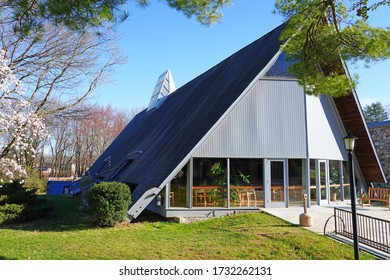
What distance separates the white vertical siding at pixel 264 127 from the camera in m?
12.4

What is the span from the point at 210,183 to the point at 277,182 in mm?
2718

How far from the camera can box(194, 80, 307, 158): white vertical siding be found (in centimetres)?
1237

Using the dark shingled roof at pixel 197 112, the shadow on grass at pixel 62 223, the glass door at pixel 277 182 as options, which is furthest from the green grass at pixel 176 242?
the dark shingled roof at pixel 197 112

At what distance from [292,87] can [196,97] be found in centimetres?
546

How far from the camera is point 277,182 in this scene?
12.8 m

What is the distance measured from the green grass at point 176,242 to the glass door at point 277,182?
1.75m

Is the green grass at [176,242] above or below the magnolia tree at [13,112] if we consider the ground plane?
below

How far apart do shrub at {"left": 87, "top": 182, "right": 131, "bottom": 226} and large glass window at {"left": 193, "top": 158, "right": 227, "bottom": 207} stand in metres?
2.81

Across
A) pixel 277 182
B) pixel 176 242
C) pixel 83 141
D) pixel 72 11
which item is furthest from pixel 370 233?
pixel 83 141

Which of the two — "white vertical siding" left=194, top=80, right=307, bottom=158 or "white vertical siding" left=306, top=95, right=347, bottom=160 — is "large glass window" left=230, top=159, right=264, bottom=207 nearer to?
"white vertical siding" left=194, top=80, right=307, bottom=158

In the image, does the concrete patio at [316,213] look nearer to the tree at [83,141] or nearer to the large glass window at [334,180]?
the large glass window at [334,180]

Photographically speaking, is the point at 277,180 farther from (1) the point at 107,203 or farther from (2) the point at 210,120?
(1) the point at 107,203

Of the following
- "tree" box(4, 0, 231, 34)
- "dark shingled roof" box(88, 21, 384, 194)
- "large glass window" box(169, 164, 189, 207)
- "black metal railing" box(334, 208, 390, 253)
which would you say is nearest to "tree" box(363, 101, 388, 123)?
"dark shingled roof" box(88, 21, 384, 194)
